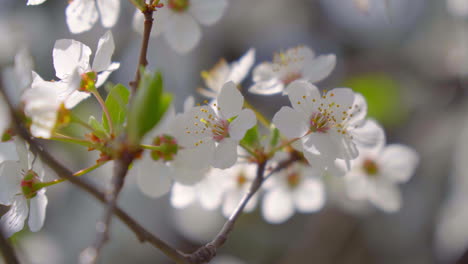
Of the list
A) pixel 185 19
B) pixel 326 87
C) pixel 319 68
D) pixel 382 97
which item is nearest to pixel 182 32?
pixel 185 19

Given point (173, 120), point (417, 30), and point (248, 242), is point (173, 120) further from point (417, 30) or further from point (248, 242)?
point (417, 30)

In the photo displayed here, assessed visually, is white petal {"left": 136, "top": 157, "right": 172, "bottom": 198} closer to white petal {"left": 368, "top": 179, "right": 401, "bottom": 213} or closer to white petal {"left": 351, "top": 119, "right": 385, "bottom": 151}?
white petal {"left": 351, "top": 119, "right": 385, "bottom": 151}

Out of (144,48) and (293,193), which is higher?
(144,48)

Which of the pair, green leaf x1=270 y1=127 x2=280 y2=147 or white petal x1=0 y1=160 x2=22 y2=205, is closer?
white petal x1=0 y1=160 x2=22 y2=205

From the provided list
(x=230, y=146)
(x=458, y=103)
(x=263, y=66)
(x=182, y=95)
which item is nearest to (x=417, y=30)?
(x=458, y=103)

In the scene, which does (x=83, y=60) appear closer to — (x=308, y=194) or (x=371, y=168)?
(x=308, y=194)

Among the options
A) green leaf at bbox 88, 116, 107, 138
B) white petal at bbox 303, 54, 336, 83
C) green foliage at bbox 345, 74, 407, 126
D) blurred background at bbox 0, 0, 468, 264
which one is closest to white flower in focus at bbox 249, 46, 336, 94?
white petal at bbox 303, 54, 336, 83

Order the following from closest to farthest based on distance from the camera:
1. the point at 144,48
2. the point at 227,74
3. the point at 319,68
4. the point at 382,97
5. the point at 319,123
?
the point at 144,48
the point at 319,123
the point at 319,68
the point at 227,74
the point at 382,97
